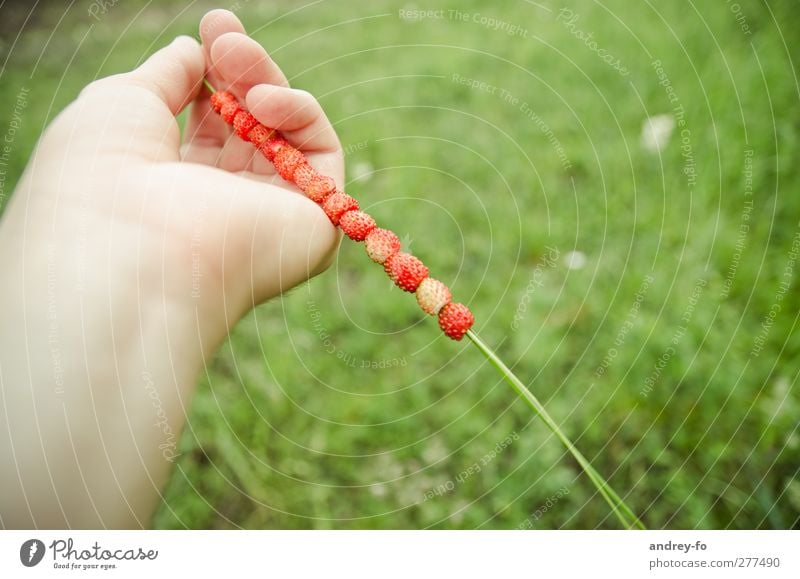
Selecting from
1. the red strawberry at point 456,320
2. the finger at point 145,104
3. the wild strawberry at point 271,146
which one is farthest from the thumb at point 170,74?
the red strawberry at point 456,320

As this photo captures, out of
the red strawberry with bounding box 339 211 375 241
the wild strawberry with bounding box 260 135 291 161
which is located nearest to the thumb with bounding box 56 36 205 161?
the wild strawberry with bounding box 260 135 291 161

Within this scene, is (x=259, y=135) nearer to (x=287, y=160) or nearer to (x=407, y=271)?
(x=287, y=160)

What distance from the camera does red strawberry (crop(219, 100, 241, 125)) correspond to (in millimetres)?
581

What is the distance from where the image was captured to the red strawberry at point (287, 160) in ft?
1.90

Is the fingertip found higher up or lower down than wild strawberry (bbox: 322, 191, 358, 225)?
higher up

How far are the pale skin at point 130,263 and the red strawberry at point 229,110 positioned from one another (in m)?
0.02

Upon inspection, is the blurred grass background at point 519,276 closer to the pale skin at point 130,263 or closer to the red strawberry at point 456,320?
the pale skin at point 130,263

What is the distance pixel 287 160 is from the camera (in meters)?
0.58

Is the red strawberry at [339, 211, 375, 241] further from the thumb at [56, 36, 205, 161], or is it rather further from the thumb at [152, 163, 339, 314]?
the thumb at [56, 36, 205, 161]

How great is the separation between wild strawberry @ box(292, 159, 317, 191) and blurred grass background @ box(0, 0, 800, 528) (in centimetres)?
35

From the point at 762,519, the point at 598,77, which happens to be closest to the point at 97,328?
the point at 762,519

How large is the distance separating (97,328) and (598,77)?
36.1 inches

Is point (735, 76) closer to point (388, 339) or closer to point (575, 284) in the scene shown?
point (575, 284)
